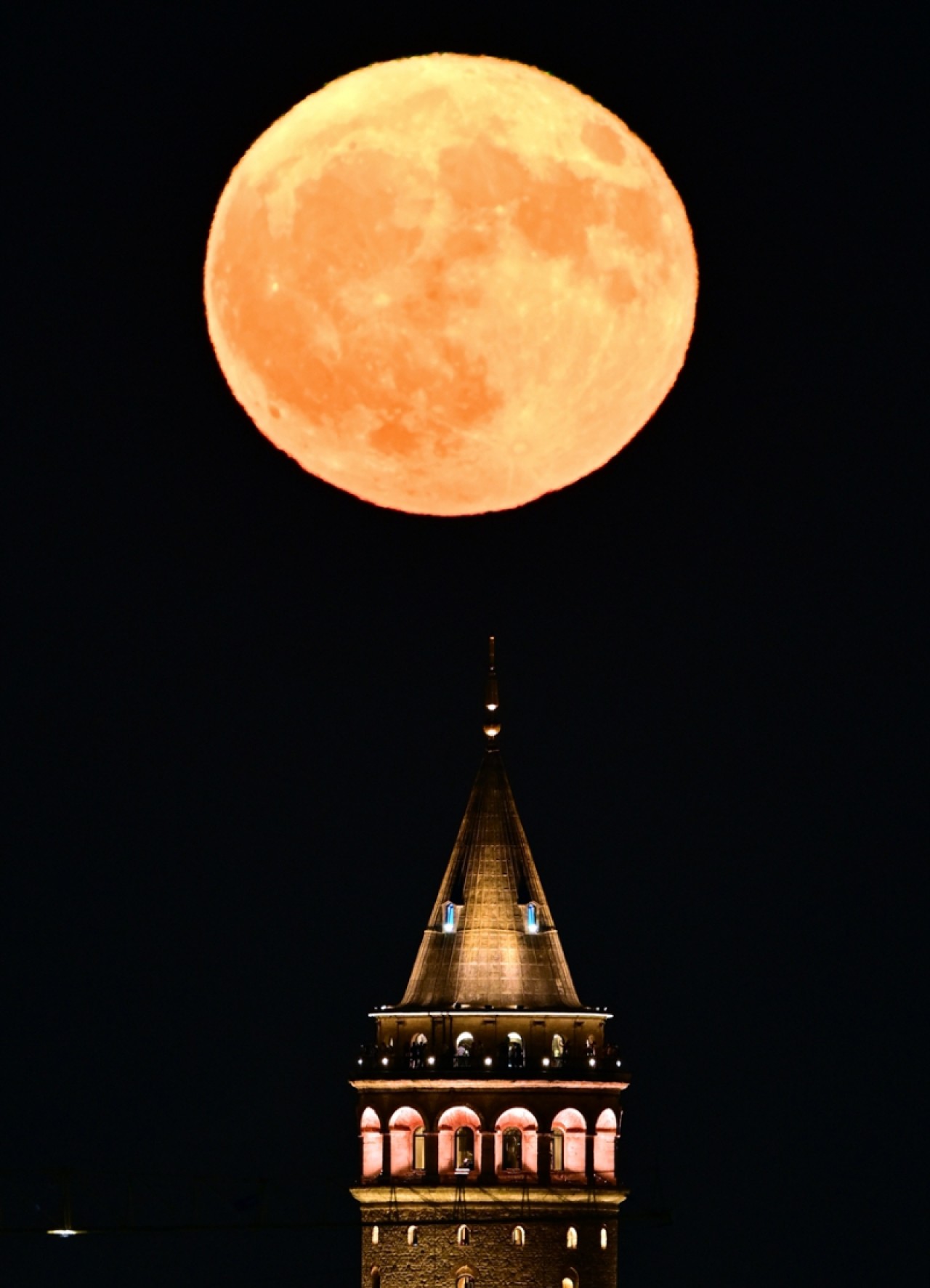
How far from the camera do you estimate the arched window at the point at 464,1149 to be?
381ft

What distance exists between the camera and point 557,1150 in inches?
4599

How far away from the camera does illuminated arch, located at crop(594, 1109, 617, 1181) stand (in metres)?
117

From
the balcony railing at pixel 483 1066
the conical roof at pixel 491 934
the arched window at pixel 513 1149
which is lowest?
the arched window at pixel 513 1149

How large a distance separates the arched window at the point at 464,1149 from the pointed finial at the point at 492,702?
9560mm

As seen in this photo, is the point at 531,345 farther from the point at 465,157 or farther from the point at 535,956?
the point at 535,956

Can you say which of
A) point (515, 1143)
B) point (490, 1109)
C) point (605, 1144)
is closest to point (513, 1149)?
point (515, 1143)

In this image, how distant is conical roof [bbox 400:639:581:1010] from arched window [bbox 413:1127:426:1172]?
8.79ft

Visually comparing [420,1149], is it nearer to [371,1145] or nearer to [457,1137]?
[457,1137]

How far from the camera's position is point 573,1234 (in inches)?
4545

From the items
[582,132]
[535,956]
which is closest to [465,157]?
A: [582,132]

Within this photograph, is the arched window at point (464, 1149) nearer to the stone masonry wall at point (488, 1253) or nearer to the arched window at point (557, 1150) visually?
the stone masonry wall at point (488, 1253)

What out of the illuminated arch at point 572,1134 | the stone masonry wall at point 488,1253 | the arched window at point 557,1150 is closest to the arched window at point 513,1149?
the arched window at point 557,1150

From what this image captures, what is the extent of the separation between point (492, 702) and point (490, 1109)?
1054 cm

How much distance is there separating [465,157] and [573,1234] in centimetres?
3205
